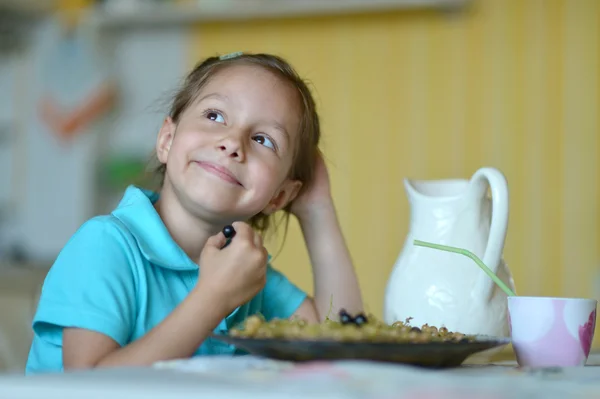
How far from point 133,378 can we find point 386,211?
2551mm

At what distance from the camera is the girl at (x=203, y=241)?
0.90 meters

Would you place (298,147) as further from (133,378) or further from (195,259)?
(133,378)

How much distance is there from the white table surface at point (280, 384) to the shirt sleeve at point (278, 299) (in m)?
0.76

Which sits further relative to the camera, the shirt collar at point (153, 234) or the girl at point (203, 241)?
the shirt collar at point (153, 234)

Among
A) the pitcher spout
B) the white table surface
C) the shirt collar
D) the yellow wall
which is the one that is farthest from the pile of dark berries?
the yellow wall

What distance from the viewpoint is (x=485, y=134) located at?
9.57ft

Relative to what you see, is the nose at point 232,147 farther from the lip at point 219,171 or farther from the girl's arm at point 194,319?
the girl's arm at point 194,319

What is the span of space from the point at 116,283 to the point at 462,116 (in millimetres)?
2177

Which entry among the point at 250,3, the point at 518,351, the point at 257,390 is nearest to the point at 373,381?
the point at 257,390

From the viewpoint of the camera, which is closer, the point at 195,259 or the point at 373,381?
the point at 373,381

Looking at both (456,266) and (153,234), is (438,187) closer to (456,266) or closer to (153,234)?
(456,266)

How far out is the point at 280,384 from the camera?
49 cm

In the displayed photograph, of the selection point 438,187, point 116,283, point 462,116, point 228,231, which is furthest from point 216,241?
point 462,116

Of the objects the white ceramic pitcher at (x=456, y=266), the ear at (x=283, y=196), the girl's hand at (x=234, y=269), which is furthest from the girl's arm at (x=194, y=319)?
the ear at (x=283, y=196)
